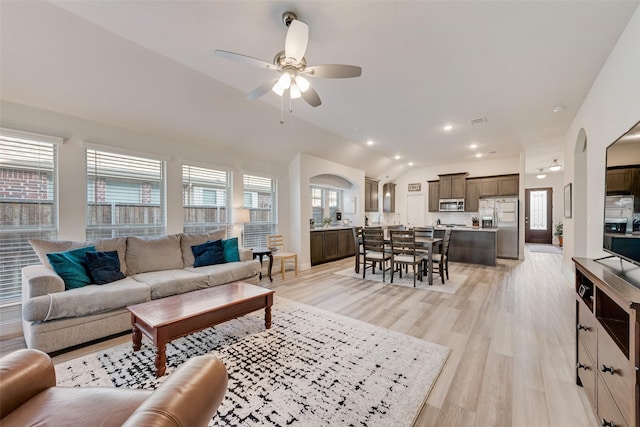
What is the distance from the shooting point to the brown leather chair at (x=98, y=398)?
33.6 inches

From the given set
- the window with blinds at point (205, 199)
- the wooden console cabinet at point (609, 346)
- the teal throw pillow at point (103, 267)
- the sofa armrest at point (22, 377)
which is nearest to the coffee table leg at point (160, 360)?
the sofa armrest at point (22, 377)

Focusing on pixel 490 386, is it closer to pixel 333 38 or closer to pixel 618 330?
pixel 618 330

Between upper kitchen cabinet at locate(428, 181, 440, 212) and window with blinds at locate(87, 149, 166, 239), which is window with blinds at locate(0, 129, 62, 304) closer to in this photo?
window with blinds at locate(87, 149, 166, 239)

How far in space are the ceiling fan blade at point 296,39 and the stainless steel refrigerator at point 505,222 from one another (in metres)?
7.17

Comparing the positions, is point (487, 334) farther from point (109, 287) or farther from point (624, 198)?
point (109, 287)

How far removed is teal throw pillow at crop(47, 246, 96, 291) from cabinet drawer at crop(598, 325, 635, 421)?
13.8ft

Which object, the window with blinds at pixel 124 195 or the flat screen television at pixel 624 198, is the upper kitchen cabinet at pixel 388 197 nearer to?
the window with blinds at pixel 124 195

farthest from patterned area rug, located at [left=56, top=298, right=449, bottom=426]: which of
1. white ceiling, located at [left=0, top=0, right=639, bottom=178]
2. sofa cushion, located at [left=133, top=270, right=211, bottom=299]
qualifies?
white ceiling, located at [left=0, top=0, right=639, bottom=178]

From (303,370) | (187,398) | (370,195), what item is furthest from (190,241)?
(370,195)

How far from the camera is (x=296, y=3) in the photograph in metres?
2.04

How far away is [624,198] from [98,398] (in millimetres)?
3272

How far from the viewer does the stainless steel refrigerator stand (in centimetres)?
689

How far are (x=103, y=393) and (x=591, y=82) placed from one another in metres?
5.48

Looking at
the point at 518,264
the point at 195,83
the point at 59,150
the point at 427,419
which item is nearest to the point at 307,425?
the point at 427,419
